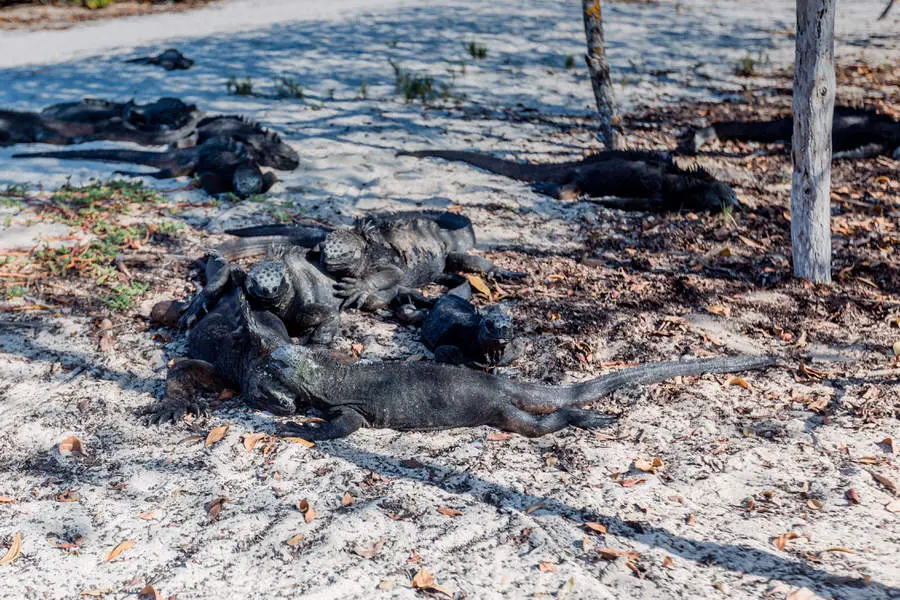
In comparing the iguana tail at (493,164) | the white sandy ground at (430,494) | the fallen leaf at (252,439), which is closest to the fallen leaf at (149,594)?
the white sandy ground at (430,494)

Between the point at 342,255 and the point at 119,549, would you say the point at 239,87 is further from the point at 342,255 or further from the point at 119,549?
the point at 119,549

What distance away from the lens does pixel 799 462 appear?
149 inches

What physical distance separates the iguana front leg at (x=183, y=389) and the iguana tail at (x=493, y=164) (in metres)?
4.08

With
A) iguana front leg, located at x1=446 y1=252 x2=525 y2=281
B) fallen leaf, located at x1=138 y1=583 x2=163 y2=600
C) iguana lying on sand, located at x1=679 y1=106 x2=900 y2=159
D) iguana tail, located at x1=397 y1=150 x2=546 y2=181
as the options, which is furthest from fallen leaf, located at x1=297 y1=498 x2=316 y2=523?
iguana lying on sand, located at x1=679 y1=106 x2=900 y2=159

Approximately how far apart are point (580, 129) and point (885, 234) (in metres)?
3.72

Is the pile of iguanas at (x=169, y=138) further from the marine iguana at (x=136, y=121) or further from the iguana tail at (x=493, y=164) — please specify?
the iguana tail at (x=493, y=164)

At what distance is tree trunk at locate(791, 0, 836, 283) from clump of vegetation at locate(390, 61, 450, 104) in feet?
16.5

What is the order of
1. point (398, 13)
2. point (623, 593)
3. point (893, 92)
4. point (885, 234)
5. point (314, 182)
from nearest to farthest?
point (623, 593)
point (885, 234)
point (314, 182)
point (893, 92)
point (398, 13)

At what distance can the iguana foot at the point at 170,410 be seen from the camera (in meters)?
4.11

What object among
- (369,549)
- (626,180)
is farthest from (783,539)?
(626,180)

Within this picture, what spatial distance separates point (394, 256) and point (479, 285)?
657mm

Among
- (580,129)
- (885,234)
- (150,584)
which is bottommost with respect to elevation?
(150,584)

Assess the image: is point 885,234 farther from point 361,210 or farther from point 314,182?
point 314,182

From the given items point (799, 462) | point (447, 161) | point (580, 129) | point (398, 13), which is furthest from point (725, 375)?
point (398, 13)
